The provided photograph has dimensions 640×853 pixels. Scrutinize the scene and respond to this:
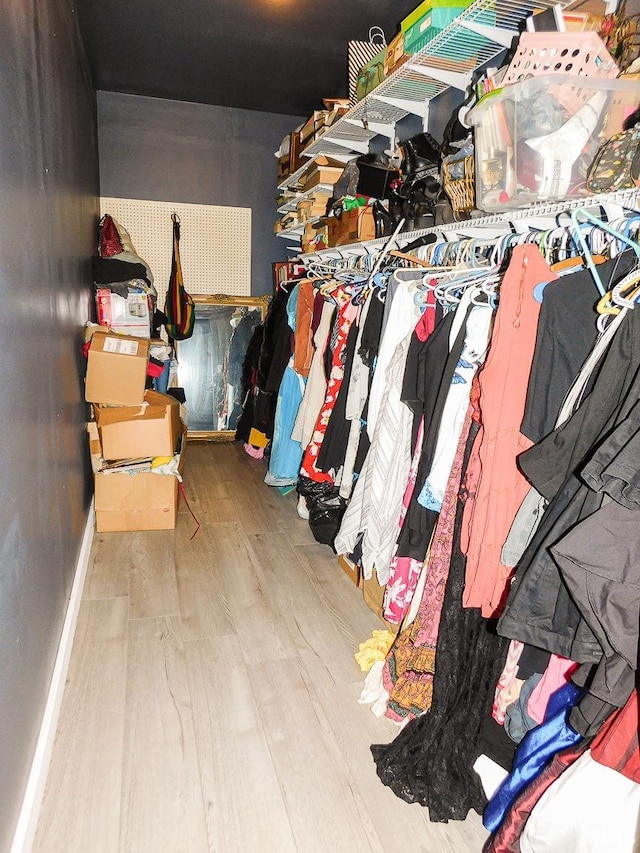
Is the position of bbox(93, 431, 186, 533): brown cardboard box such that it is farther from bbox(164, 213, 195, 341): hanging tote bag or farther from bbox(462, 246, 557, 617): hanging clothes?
bbox(462, 246, 557, 617): hanging clothes

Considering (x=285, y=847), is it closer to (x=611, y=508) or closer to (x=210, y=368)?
(x=611, y=508)

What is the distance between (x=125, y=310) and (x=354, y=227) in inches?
65.7

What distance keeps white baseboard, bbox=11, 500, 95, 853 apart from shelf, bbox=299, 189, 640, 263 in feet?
6.29

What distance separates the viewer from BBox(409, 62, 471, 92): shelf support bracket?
2.23 meters

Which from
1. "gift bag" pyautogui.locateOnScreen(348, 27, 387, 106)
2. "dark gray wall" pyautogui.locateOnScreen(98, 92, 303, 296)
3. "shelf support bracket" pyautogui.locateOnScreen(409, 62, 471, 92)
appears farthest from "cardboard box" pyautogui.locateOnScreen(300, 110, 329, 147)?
"shelf support bracket" pyautogui.locateOnScreen(409, 62, 471, 92)

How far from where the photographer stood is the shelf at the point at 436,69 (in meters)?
1.78

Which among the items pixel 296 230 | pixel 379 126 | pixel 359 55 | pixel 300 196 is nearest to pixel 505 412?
pixel 379 126

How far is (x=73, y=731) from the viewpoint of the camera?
5.50 ft

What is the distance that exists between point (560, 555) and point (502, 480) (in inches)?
14.7

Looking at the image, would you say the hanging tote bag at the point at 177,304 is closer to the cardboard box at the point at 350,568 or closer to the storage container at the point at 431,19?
the cardboard box at the point at 350,568

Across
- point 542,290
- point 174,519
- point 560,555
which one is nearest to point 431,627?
point 560,555

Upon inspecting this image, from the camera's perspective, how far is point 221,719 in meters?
1.76

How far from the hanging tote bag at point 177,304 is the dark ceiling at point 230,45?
39.2 inches

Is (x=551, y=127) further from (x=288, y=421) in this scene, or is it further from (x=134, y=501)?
(x=134, y=501)
